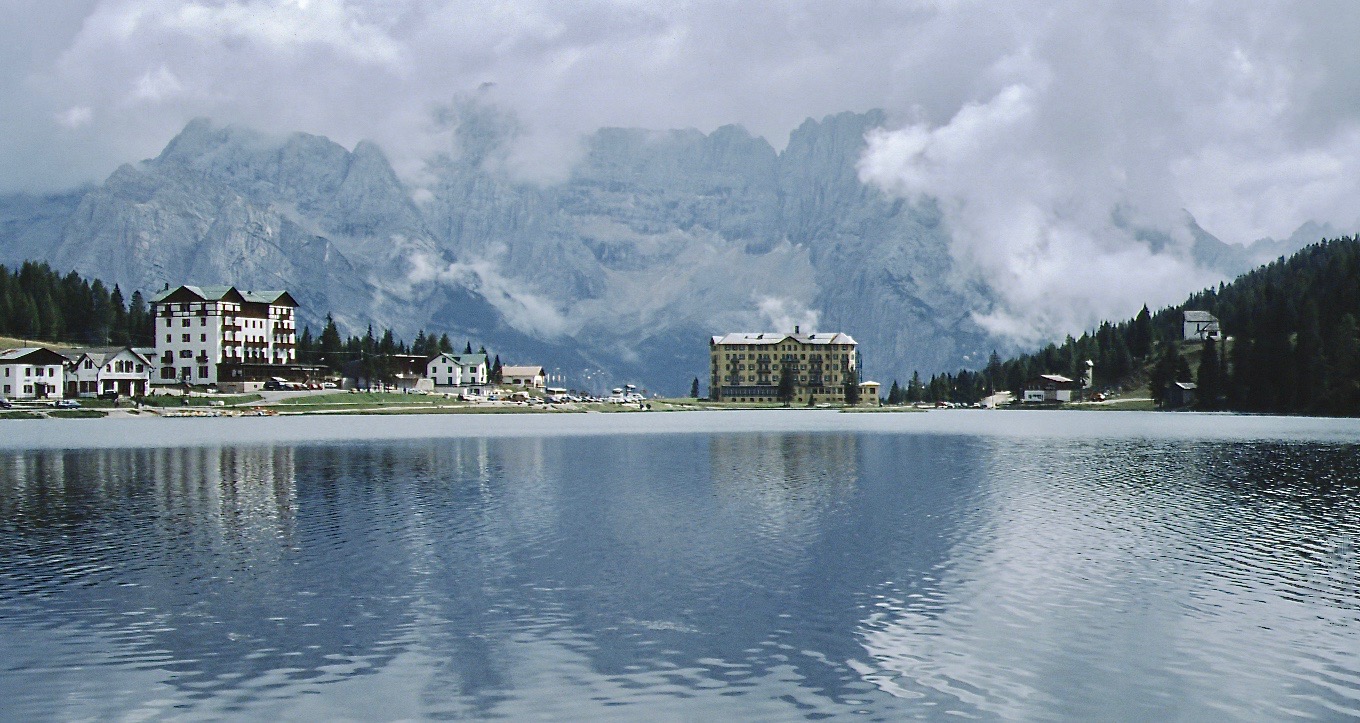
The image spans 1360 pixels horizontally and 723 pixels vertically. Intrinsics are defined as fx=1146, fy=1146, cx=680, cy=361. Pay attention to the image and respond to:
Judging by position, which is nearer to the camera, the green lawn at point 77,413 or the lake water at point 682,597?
the lake water at point 682,597

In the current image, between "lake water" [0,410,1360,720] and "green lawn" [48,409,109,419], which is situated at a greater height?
"green lawn" [48,409,109,419]

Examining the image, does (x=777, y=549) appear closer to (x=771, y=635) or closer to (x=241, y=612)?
(x=771, y=635)

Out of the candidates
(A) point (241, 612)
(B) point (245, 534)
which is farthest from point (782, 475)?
(A) point (241, 612)

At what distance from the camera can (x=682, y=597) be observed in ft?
118

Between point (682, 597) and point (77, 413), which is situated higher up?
point (77, 413)

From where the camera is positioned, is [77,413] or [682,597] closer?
[682,597]

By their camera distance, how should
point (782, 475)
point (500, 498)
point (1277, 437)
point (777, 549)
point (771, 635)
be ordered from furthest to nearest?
point (1277, 437) → point (782, 475) → point (500, 498) → point (777, 549) → point (771, 635)

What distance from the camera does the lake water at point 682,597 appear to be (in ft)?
83.6

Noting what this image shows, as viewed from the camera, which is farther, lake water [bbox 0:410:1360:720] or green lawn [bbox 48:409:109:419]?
green lawn [bbox 48:409:109:419]

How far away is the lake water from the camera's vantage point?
25.5 meters

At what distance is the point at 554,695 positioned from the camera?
25.5 meters

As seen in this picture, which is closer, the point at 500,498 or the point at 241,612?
the point at 241,612

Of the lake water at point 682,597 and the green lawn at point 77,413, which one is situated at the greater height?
the green lawn at point 77,413

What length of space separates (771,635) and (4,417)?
18422 centimetres
